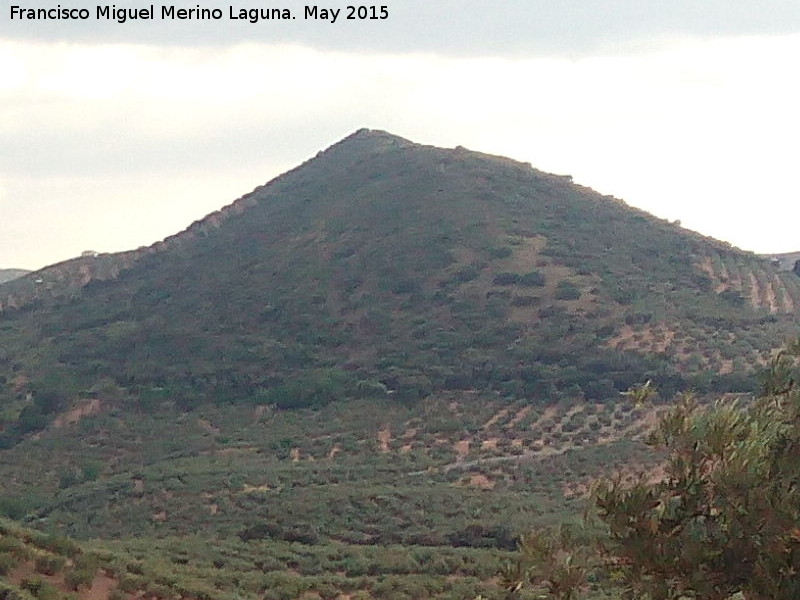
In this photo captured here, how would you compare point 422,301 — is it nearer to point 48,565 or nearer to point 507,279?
point 507,279

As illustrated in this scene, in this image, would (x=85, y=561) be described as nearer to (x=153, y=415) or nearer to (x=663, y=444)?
(x=663, y=444)

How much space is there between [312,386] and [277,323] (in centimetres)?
1137

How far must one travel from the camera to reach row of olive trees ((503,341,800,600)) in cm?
591

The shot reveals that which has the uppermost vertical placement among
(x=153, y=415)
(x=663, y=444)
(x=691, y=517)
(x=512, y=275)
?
(x=663, y=444)

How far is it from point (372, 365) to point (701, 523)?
47.4 metres

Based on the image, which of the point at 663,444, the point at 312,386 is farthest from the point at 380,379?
the point at 663,444

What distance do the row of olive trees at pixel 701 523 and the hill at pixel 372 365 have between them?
42.3 ft

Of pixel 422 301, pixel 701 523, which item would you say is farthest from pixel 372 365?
pixel 701 523

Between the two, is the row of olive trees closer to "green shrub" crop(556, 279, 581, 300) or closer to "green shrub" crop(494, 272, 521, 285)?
"green shrub" crop(556, 279, 581, 300)

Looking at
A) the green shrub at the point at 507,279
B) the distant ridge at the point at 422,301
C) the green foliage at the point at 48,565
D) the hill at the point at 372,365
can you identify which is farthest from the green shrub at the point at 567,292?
the green foliage at the point at 48,565

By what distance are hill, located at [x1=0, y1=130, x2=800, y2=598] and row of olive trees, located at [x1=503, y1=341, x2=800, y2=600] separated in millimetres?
12904

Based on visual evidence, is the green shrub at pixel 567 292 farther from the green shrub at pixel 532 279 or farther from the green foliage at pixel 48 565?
the green foliage at pixel 48 565

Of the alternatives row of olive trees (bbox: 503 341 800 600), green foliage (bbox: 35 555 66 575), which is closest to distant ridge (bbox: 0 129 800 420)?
green foliage (bbox: 35 555 66 575)

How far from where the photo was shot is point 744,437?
6.27 metres
